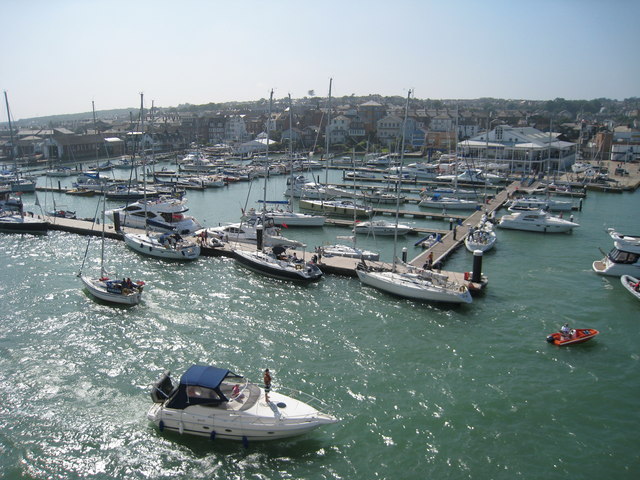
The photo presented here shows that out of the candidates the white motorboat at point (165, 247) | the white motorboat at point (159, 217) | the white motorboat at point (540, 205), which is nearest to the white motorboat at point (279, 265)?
the white motorboat at point (165, 247)

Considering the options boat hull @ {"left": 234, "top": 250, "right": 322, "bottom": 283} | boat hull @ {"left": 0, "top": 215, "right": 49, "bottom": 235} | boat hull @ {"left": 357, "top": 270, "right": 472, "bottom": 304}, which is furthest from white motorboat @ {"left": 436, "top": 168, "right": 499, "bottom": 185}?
boat hull @ {"left": 0, "top": 215, "right": 49, "bottom": 235}

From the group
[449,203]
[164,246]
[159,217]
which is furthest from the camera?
[449,203]

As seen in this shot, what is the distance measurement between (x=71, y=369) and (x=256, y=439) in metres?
9.05

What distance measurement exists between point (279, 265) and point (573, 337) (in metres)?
16.1

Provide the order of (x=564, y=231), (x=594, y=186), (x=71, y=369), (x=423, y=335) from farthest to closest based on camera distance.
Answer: (x=594, y=186) < (x=564, y=231) < (x=423, y=335) < (x=71, y=369)

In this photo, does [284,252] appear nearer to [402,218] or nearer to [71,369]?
[71,369]

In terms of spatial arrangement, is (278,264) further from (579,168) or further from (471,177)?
(579,168)

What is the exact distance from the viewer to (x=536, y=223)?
43.8m

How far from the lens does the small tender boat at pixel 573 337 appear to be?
72.2ft

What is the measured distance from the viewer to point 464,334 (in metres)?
23.3

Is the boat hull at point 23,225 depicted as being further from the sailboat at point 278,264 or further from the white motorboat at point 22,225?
the sailboat at point 278,264

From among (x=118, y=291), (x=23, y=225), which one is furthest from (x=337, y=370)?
(x=23, y=225)

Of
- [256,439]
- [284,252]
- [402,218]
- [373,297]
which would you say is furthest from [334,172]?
[256,439]

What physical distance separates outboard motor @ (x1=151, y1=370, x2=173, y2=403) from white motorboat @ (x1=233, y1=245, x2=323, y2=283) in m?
13.4
